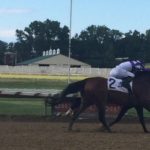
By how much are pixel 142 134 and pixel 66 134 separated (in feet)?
6.30

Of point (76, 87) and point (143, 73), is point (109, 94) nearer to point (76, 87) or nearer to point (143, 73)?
point (76, 87)

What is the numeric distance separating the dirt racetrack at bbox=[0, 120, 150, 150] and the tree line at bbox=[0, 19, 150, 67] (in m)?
84.4

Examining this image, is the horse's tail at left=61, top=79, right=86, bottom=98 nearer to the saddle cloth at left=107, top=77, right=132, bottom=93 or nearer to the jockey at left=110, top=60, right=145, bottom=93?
the saddle cloth at left=107, top=77, right=132, bottom=93

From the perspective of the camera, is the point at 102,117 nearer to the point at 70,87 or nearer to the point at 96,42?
the point at 70,87

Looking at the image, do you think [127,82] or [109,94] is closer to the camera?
[127,82]

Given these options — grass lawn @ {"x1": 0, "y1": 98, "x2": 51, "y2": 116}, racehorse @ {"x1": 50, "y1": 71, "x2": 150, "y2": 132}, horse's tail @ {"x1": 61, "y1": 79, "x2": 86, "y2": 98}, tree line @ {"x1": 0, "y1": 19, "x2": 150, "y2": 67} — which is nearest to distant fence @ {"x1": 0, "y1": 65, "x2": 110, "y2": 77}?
tree line @ {"x1": 0, "y1": 19, "x2": 150, "y2": 67}

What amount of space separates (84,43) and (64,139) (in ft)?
398

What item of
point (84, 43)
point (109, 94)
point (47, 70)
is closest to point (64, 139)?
point (109, 94)

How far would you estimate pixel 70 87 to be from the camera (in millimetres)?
15375

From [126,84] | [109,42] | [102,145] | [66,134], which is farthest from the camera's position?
[109,42]

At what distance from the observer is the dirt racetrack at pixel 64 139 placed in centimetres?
1087

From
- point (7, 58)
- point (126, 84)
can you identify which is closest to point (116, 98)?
point (126, 84)

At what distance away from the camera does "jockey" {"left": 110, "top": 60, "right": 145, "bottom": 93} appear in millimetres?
14672

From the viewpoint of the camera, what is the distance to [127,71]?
48.2 feet
